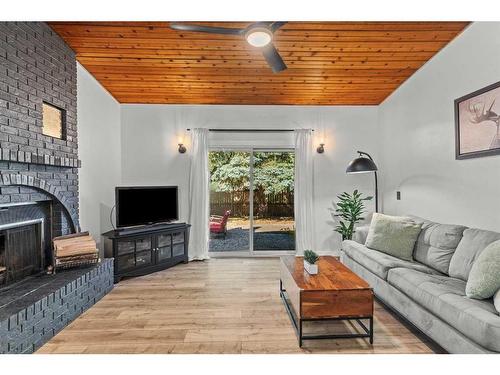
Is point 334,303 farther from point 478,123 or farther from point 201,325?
point 478,123

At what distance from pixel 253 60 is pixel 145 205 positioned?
8.04 ft

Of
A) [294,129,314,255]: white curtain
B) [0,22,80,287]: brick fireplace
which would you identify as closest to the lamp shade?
[294,129,314,255]: white curtain

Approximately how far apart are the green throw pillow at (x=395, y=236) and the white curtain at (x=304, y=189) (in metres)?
1.39

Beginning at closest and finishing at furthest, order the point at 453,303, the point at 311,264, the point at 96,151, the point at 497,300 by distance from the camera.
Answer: the point at 497,300
the point at 453,303
the point at 311,264
the point at 96,151

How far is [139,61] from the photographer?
11.4 feet

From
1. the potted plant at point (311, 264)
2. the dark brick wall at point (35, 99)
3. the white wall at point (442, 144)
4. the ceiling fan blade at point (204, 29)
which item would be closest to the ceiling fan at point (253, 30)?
the ceiling fan blade at point (204, 29)

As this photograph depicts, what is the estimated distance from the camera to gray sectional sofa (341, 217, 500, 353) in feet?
5.68

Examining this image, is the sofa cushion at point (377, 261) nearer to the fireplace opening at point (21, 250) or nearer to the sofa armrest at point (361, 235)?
the sofa armrest at point (361, 235)

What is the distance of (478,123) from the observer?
2.73 meters

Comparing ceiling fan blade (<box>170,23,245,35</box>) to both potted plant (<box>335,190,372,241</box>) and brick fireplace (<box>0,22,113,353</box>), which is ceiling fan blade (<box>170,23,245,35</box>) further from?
potted plant (<box>335,190,372,241</box>)

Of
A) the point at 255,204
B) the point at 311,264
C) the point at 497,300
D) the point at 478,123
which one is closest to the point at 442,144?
the point at 478,123

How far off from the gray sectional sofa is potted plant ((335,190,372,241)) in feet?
3.20

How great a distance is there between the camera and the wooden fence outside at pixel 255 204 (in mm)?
4957
